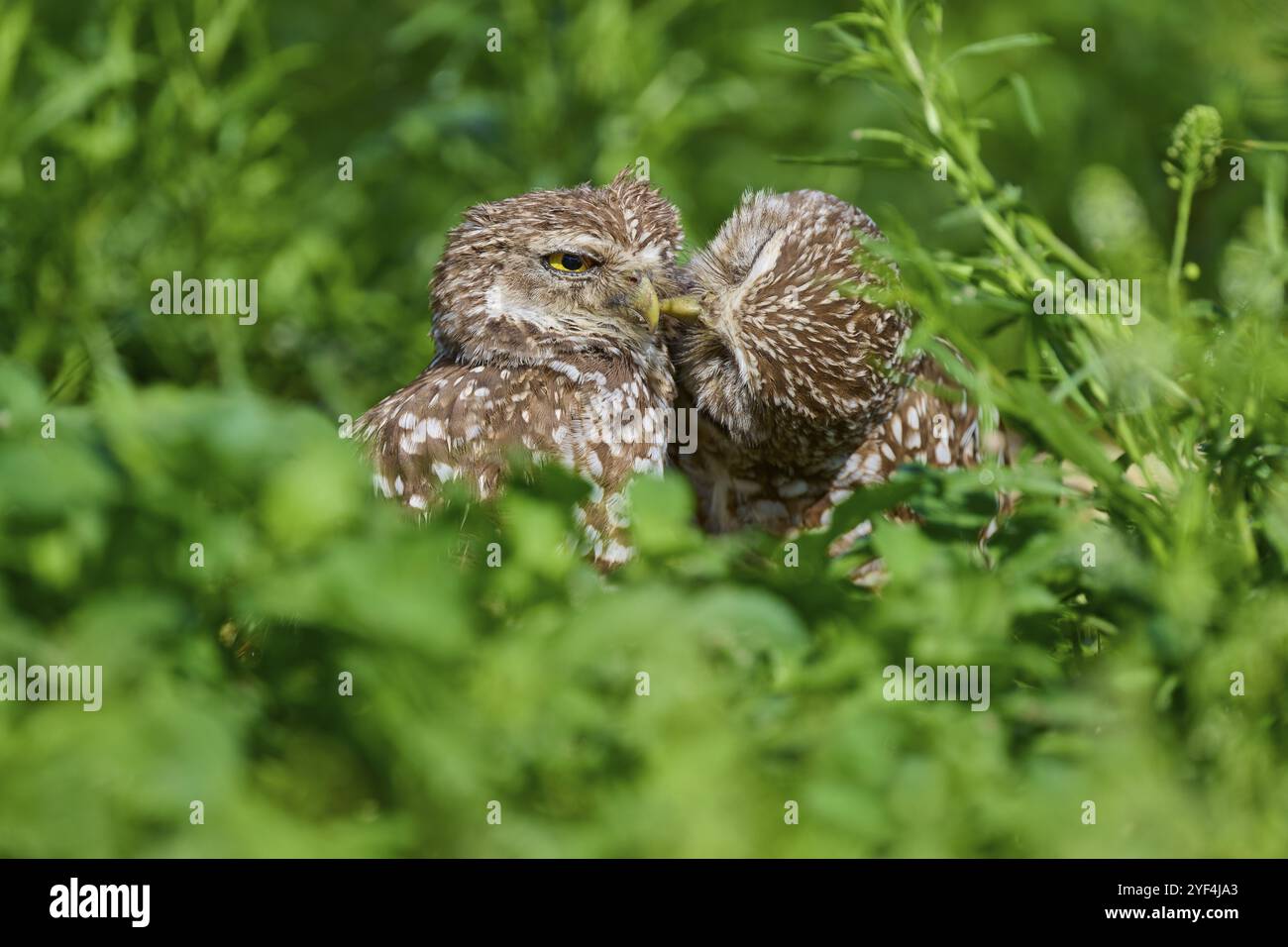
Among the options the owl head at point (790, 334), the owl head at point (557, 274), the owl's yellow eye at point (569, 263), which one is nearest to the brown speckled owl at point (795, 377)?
the owl head at point (790, 334)

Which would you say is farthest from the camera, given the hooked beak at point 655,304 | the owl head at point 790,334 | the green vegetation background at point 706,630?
the hooked beak at point 655,304

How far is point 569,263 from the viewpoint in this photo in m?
3.41

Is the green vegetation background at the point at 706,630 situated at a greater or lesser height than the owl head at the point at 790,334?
lesser

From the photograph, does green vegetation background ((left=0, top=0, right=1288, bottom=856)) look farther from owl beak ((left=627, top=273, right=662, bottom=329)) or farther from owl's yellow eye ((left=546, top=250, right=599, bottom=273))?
owl's yellow eye ((left=546, top=250, right=599, bottom=273))

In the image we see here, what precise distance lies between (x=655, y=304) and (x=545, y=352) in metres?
0.32

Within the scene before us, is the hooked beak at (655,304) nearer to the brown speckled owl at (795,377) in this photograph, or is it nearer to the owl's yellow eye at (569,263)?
the brown speckled owl at (795,377)

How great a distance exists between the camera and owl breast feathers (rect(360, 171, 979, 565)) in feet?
10.2

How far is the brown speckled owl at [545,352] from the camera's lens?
3.15 meters

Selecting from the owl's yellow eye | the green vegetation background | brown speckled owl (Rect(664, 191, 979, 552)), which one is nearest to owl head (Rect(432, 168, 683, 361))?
the owl's yellow eye

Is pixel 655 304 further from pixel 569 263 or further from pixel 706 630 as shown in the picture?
pixel 706 630

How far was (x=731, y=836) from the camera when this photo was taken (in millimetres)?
1535

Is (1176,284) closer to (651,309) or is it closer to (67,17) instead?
(651,309)

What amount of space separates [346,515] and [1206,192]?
651cm
